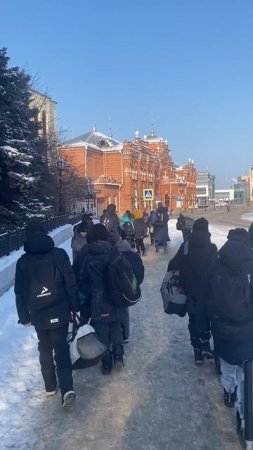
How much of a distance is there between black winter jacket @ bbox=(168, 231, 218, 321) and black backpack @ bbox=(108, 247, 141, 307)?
2.38ft

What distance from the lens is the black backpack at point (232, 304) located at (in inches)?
151

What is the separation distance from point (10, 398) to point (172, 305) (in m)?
2.21

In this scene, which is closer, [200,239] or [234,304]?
[234,304]

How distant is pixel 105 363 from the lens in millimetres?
5207

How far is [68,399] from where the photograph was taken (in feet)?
14.2

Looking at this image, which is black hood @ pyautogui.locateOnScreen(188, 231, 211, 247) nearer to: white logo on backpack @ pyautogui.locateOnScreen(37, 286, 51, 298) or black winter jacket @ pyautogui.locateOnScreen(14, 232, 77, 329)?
black winter jacket @ pyautogui.locateOnScreen(14, 232, 77, 329)

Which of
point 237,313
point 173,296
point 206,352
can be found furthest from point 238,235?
point 206,352

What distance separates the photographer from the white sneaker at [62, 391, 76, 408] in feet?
14.2

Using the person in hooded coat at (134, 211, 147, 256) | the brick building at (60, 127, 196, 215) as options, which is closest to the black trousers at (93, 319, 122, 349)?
the person in hooded coat at (134, 211, 147, 256)

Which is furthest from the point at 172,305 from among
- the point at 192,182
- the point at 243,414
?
the point at 192,182

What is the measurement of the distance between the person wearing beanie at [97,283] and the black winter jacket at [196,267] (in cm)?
98

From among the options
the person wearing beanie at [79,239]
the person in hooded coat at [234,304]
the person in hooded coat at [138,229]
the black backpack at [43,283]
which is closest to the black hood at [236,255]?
the person in hooded coat at [234,304]

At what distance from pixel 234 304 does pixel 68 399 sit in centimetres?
202

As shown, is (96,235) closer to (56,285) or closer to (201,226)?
(56,285)
